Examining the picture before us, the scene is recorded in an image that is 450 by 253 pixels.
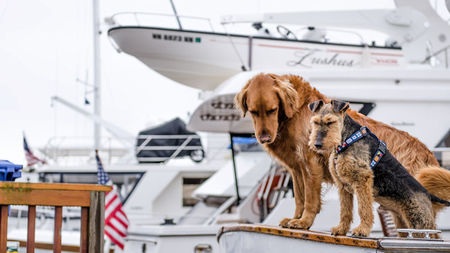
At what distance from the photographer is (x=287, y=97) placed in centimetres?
322

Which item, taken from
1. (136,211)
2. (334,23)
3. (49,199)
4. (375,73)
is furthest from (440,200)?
(136,211)

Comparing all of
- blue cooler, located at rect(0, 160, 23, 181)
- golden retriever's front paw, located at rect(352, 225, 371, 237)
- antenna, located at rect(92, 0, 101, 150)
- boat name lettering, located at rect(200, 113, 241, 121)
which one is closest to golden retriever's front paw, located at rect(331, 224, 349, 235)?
golden retriever's front paw, located at rect(352, 225, 371, 237)

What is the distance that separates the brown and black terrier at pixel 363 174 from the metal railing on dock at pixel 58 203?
5.99ft

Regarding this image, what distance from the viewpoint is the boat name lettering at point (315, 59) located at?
1030 centimetres

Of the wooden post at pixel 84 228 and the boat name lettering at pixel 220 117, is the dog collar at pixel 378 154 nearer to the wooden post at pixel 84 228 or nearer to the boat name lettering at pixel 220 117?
the wooden post at pixel 84 228

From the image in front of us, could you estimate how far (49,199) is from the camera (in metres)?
4.01

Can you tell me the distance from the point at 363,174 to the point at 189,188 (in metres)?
14.3

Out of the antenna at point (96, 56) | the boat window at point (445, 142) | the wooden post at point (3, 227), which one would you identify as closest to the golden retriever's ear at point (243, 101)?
the wooden post at point (3, 227)

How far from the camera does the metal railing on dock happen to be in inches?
152

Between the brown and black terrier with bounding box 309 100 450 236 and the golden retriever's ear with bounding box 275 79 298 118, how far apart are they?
167mm

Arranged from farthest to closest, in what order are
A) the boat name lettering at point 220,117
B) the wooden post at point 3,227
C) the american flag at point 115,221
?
1. the american flag at point 115,221
2. the boat name lettering at point 220,117
3. the wooden post at point 3,227

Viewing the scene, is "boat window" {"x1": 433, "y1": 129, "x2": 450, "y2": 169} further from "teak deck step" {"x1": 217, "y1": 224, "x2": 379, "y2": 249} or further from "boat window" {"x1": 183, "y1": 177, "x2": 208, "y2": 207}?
"boat window" {"x1": 183, "y1": 177, "x2": 208, "y2": 207}

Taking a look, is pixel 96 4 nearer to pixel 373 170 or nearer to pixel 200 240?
pixel 200 240

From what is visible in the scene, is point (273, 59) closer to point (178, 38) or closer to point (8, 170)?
point (178, 38)
